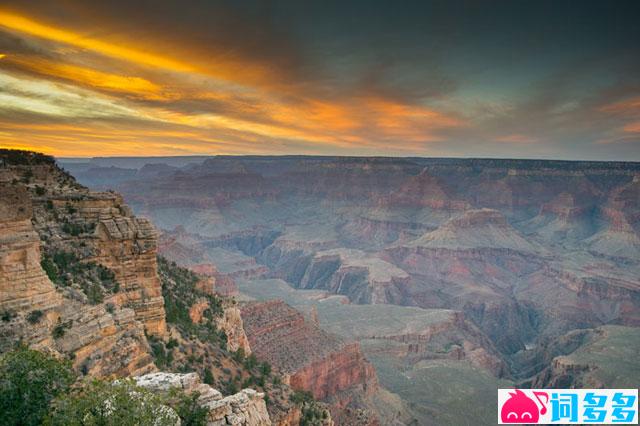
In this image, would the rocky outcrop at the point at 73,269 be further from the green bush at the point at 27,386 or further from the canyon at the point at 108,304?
the green bush at the point at 27,386

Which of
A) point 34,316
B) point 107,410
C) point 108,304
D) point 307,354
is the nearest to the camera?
point 107,410

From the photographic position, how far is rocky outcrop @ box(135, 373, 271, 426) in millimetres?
16531

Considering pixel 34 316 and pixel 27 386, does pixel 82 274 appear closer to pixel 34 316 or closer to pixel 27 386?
pixel 34 316

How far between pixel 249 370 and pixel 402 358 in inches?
2008

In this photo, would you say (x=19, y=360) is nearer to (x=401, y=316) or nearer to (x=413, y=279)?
(x=401, y=316)

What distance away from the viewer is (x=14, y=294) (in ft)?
55.8

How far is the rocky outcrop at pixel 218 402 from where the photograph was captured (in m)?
16.5

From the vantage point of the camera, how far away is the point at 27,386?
1384 cm

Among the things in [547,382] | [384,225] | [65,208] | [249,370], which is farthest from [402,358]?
[384,225]

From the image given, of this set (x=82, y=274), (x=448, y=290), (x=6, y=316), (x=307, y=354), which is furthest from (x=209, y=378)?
(x=448, y=290)

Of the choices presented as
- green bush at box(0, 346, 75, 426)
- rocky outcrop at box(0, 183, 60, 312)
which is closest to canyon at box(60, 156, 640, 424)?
rocky outcrop at box(0, 183, 60, 312)

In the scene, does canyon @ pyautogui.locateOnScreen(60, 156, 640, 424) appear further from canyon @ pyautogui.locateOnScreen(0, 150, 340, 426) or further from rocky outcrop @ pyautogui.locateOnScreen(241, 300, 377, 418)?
canyon @ pyautogui.locateOnScreen(0, 150, 340, 426)

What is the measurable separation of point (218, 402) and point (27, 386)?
232 inches

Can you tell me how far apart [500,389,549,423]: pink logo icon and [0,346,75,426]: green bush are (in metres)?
20.6
